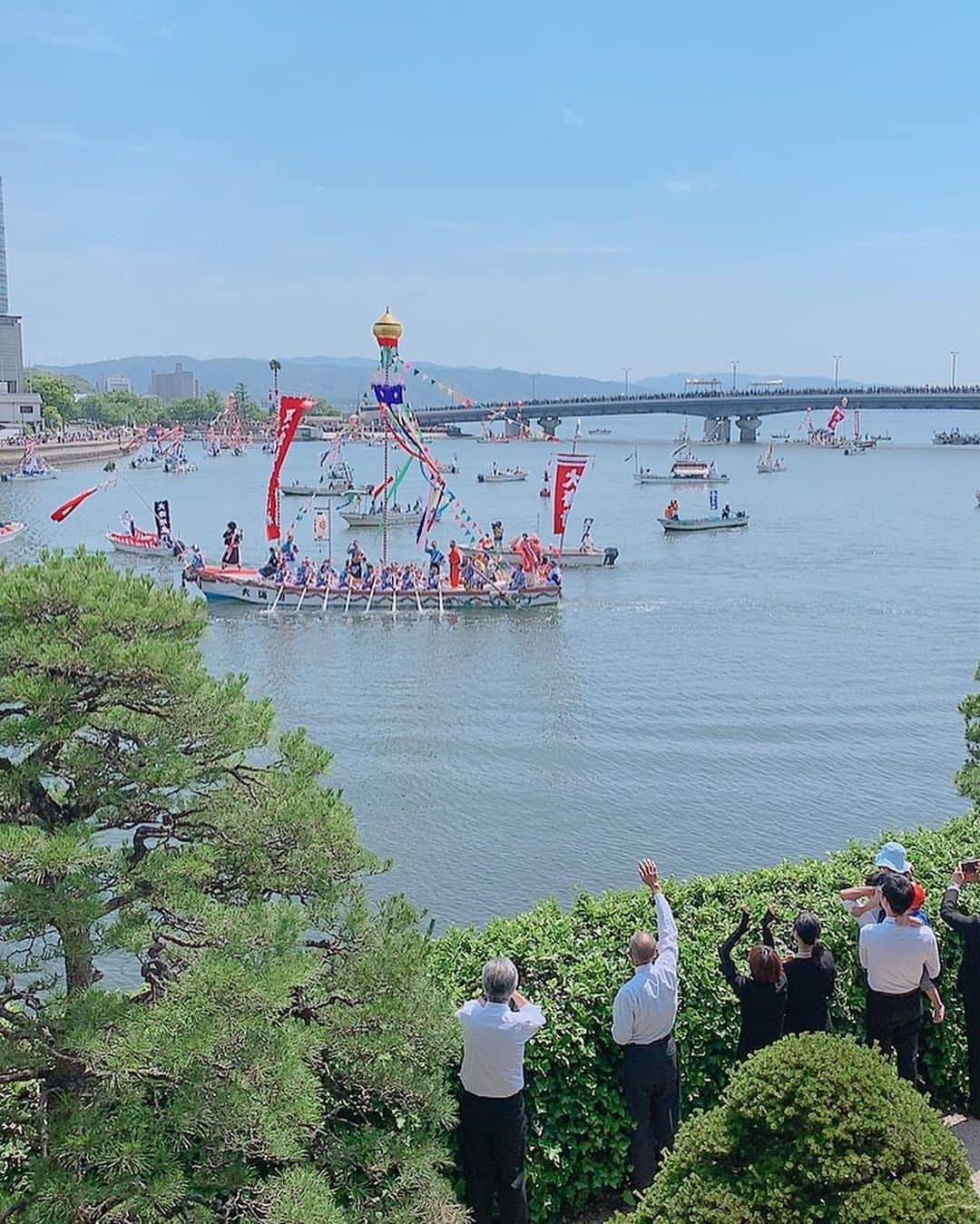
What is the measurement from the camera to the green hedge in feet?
17.7

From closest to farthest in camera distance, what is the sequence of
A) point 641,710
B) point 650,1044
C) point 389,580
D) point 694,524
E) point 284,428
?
1. point 650,1044
2. point 641,710
3. point 389,580
4. point 284,428
5. point 694,524

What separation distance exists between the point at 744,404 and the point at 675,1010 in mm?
116712

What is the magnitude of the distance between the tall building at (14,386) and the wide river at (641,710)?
81.8 meters

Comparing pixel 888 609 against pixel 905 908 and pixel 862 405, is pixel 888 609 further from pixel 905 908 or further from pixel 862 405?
pixel 862 405

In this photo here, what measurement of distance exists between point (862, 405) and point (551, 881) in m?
108

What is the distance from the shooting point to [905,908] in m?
5.76

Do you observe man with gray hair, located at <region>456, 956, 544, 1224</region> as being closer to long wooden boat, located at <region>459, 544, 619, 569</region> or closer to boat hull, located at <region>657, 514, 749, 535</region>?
long wooden boat, located at <region>459, 544, 619, 569</region>

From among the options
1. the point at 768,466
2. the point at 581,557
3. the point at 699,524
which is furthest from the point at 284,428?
the point at 768,466

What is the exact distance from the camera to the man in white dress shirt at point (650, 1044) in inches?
206

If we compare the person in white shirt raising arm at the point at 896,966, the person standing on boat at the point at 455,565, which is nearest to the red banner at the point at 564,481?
the person standing on boat at the point at 455,565

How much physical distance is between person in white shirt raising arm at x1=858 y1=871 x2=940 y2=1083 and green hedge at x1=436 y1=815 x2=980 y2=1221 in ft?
0.88

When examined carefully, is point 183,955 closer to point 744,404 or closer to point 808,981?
point 808,981

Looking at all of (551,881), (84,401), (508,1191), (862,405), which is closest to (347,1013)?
(508,1191)

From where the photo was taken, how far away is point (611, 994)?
553 centimetres
